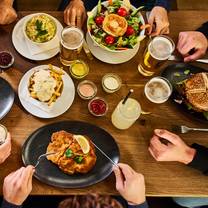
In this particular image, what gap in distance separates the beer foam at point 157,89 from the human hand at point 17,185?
2.38 ft

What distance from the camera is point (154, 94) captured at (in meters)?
1.91

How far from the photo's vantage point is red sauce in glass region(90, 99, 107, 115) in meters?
1.86

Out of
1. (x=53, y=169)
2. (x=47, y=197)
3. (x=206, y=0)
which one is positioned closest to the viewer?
(x=53, y=169)

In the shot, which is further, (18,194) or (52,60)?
(52,60)

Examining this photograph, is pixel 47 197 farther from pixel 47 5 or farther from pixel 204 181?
pixel 47 5

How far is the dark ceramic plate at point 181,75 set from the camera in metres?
1.93

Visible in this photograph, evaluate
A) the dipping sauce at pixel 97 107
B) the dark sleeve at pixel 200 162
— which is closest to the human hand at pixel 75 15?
the dipping sauce at pixel 97 107

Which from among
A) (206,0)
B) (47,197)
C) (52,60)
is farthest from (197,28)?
(206,0)

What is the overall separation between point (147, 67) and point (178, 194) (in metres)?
0.68

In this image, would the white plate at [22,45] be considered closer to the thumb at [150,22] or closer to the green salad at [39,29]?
the green salad at [39,29]

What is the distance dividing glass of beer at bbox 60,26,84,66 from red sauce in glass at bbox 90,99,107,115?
256 millimetres

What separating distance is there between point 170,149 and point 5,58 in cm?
97

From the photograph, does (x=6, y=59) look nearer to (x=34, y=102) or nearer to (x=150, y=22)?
(x=34, y=102)

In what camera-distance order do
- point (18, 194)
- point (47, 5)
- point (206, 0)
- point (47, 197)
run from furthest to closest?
point (206, 0) → point (47, 5) → point (47, 197) → point (18, 194)
